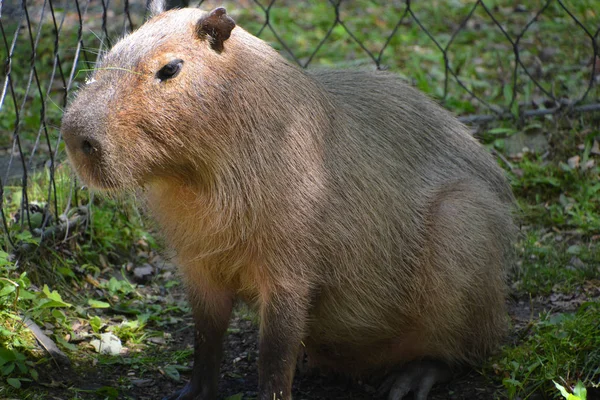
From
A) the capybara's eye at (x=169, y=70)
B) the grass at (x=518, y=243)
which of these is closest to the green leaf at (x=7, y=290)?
the grass at (x=518, y=243)

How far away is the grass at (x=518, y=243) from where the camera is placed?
3658 mm

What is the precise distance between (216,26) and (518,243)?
245 cm

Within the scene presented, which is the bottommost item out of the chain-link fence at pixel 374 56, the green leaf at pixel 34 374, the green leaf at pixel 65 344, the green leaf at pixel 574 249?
the green leaf at pixel 65 344

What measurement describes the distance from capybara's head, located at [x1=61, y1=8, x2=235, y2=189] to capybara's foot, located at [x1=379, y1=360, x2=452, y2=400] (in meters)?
1.47

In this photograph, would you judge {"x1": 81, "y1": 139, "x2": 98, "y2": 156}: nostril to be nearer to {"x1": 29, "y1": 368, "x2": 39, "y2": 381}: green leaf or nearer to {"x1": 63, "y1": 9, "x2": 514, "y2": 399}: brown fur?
{"x1": 63, "y1": 9, "x2": 514, "y2": 399}: brown fur

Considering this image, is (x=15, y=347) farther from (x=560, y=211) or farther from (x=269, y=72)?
(x=560, y=211)

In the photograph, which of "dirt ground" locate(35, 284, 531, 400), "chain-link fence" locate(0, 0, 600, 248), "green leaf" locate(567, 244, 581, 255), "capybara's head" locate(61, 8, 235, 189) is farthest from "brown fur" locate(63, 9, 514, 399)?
"chain-link fence" locate(0, 0, 600, 248)

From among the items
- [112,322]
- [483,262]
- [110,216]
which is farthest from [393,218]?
[110,216]

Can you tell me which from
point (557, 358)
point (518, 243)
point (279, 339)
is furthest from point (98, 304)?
point (518, 243)

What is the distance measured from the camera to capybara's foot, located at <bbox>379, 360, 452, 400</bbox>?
3818mm

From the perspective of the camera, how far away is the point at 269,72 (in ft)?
10.8

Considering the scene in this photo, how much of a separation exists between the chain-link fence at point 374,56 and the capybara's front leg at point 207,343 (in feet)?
3.50

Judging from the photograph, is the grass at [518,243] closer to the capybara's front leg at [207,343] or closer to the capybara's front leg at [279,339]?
the capybara's front leg at [207,343]

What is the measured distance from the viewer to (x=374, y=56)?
6.80 m
